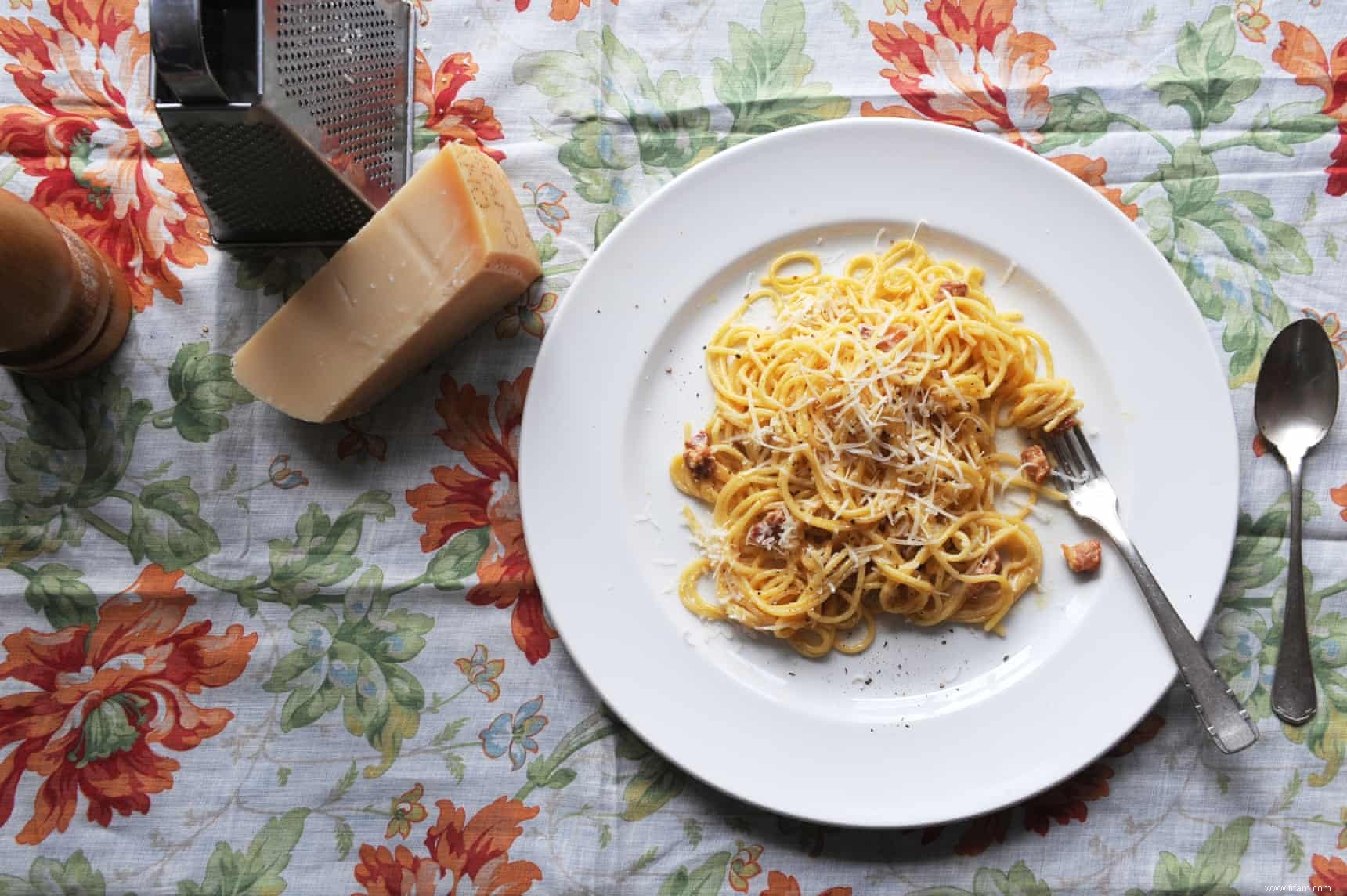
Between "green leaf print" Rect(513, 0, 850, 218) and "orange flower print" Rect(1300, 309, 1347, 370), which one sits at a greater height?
"green leaf print" Rect(513, 0, 850, 218)

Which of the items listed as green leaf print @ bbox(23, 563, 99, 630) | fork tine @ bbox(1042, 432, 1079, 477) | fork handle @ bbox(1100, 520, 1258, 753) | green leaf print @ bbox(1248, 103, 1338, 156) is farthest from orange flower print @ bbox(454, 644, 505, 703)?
green leaf print @ bbox(1248, 103, 1338, 156)

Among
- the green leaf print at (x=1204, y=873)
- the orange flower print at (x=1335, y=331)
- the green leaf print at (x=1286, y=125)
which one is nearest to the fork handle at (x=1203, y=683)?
the green leaf print at (x=1204, y=873)

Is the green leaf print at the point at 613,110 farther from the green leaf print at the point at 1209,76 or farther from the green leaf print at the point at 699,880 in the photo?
the green leaf print at the point at 699,880

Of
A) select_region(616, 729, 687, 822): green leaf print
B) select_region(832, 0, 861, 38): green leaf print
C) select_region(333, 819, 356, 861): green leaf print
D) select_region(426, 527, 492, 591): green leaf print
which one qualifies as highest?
select_region(832, 0, 861, 38): green leaf print

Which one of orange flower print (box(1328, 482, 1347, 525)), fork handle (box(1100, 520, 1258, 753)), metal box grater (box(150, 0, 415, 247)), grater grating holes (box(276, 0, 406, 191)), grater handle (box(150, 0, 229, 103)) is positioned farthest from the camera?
orange flower print (box(1328, 482, 1347, 525))

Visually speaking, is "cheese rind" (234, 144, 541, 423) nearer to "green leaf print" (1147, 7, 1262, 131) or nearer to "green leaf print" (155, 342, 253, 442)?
"green leaf print" (155, 342, 253, 442)

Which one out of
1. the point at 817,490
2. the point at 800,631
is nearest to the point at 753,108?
the point at 817,490

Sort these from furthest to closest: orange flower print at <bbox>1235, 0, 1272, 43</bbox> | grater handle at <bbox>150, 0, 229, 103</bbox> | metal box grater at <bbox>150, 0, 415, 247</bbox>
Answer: orange flower print at <bbox>1235, 0, 1272, 43</bbox> → metal box grater at <bbox>150, 0, 415, 247</bbox> → grater handle at <bbox>150, 0, 229, 103</bbox>
